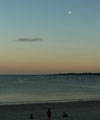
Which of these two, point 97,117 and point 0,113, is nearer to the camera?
point 97,117

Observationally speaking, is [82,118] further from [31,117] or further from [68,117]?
[31,117]

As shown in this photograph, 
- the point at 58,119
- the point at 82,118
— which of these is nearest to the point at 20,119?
the point at 58,119

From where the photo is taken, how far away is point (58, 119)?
20078 millimetres

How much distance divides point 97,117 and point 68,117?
221 centimetres

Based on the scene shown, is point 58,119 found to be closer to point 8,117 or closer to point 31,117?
point 31,117

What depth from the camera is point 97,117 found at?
21.1 meters

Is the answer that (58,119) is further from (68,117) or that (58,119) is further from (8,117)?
(8,117)

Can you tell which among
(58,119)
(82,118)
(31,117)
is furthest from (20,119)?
(82,118)

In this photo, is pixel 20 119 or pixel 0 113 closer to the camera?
pixel 20 119

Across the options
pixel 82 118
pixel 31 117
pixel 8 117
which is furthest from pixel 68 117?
pixel 8 117

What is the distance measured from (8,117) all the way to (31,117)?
6.73ft

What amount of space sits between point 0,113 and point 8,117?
7.28ft

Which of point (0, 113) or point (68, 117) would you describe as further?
point (0, 113)

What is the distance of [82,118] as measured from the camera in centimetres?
2062
